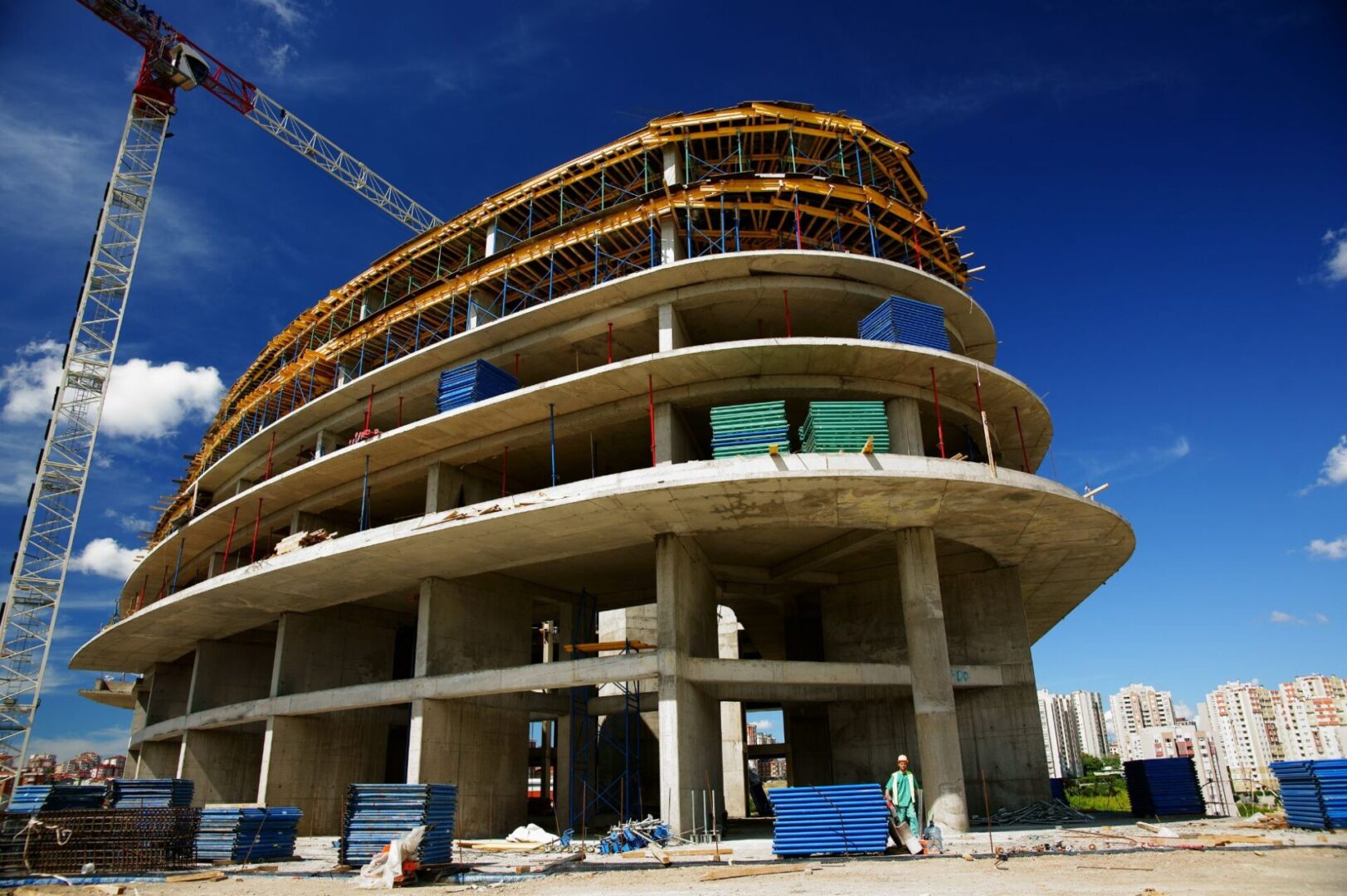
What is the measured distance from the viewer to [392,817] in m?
12.4

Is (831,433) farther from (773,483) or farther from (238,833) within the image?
(238,833)

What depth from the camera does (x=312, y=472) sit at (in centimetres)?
2378

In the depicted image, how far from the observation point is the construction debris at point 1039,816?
1850 cm

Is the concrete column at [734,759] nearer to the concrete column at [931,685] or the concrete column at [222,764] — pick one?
the concrete column at [931,685]

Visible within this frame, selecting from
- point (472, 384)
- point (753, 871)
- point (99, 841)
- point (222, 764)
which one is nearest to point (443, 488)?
point (472, 384)

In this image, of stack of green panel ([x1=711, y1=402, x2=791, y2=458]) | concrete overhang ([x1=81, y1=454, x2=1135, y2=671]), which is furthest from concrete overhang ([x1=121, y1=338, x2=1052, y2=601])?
concrete overhang ([x1=81, y1=454, x2=1135, y2=671])

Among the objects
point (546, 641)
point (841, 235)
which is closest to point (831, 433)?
point (841, 235)

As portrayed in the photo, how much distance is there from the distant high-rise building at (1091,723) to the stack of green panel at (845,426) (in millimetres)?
130758

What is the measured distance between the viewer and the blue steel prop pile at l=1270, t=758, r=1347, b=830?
41.7 feet

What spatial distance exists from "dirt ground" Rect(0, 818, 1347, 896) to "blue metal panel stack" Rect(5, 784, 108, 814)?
6.00 meters

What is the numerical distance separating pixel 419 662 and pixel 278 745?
5.53m

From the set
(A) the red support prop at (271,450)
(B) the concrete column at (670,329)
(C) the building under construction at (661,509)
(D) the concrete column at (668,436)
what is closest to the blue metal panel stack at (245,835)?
(C) the building under construction at (661,509)

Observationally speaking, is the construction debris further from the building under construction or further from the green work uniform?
the green work uniform

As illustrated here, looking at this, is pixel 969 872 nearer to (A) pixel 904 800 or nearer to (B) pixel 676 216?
(A) pixel 904 800
